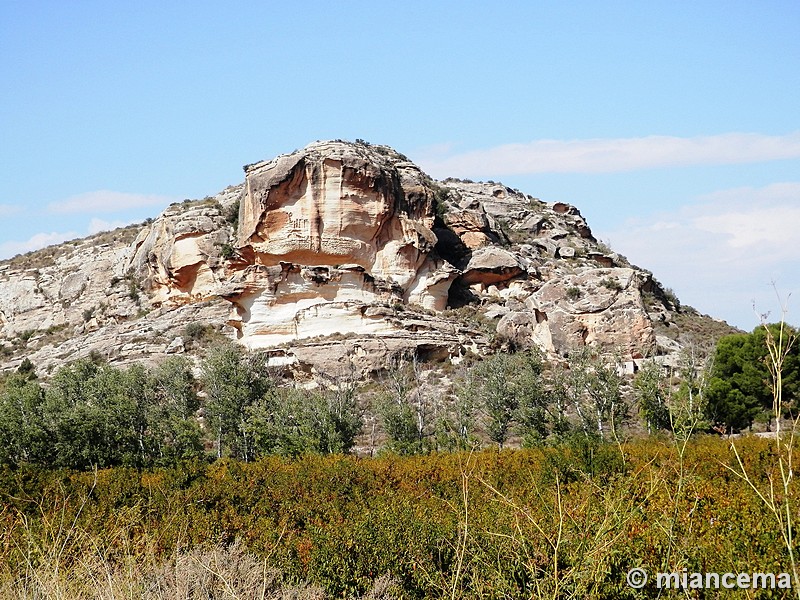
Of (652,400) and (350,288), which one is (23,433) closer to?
(350,288)

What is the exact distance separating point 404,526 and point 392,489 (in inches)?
221

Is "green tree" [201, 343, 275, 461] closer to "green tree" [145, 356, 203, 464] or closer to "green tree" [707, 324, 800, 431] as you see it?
"green tree" [145, 356, 203, 464]

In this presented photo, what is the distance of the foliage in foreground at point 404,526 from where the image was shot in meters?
6.57

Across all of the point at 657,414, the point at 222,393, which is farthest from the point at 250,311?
the point at 657,414

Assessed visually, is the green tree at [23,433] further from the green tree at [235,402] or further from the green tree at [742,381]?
the green tree at [742,381]

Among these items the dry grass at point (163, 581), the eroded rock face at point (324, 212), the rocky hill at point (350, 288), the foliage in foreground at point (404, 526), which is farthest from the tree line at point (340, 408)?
the dry grass at point (163, 581)

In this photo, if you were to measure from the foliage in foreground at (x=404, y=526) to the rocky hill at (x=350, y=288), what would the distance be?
2710 cm

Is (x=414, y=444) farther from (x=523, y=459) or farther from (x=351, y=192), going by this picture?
(x=351, y=192)

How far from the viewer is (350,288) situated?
4928 cm

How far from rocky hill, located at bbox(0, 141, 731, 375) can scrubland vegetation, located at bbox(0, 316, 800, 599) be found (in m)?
4.35

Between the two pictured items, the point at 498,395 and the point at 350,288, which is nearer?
the point at 498,395

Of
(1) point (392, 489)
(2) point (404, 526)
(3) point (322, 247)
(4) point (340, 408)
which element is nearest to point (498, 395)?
(4) point (340, 408)

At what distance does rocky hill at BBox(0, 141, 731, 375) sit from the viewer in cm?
4694

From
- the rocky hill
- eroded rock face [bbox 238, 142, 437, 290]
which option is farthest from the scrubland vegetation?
eroded rock face [bbox 238, 142, 437, 290]
